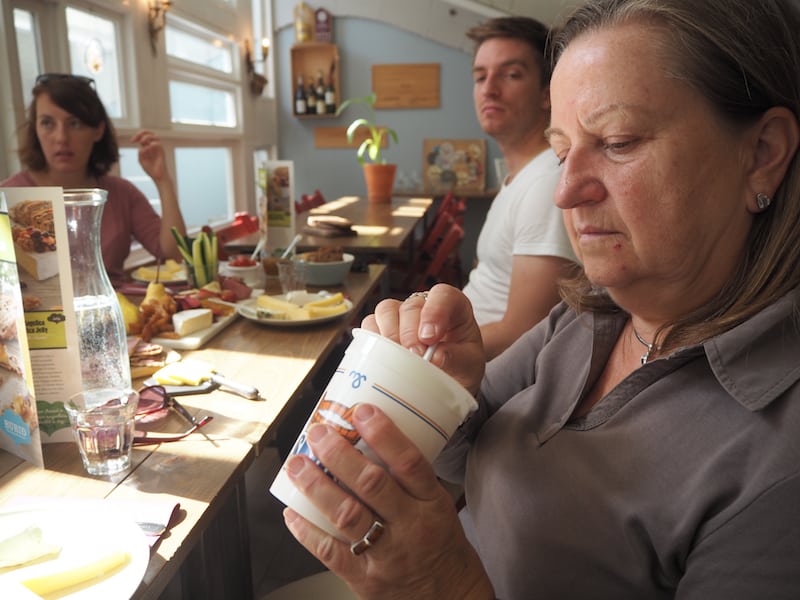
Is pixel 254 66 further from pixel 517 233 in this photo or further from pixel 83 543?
pixel 83 543

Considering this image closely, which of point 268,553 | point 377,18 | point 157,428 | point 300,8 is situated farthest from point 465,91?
point 157,428

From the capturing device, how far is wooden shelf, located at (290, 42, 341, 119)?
6023mm

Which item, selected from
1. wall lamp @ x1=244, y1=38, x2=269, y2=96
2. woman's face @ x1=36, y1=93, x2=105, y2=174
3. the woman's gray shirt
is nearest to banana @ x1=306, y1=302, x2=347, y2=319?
the woman's gray shirt

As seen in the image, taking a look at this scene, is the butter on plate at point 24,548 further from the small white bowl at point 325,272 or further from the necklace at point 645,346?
the small white bowl at point 325,272

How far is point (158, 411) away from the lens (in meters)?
1.05

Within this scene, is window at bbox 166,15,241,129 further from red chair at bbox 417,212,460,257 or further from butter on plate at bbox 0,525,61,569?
butter on plate at bbox 0,525,61,569

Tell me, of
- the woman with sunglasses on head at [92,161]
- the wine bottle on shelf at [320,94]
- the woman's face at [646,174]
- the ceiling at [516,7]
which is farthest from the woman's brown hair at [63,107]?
the wine bottle on shelf at [320,94]

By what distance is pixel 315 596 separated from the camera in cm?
100

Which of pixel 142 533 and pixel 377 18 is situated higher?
pixel 377 18

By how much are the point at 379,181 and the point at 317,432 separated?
4.48 meters

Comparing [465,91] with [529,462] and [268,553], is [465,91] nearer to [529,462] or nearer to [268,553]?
[268,553]

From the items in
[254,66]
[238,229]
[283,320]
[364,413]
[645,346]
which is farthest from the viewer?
[254,66]

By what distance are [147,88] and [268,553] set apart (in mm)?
3210

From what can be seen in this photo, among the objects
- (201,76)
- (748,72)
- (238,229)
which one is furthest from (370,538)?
(201,76)
